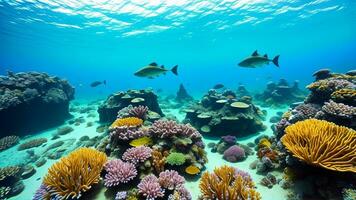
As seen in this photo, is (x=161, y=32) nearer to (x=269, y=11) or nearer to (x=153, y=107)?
(x=269, y=11)

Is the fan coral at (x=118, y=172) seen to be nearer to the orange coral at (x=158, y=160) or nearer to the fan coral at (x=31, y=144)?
the orange coral at (x=158, y=160)

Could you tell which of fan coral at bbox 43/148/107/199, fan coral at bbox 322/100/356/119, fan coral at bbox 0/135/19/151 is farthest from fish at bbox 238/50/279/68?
fan coral at bbox 0/135/19/151

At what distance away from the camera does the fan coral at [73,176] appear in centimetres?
414

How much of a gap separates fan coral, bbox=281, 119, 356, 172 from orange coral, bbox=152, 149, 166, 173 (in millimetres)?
2803

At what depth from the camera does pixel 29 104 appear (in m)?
14.0

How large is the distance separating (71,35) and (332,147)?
3989cm

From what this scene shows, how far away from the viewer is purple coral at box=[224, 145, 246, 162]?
7.55 metres

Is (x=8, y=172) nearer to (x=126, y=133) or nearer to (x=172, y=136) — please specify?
(x=126, y=133)

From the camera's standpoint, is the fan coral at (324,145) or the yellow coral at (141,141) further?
the yellow coral at (141,141)

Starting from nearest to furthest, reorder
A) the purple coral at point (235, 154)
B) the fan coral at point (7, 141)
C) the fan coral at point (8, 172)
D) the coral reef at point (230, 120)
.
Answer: the purple coral at point (235, 154), the fan coral at point (8, 172), the coral reef at point (230, 120), the fan coral at point (7, 141)

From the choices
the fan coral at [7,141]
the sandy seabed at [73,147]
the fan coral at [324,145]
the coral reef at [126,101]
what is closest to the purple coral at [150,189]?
the sandy seabed at [73,147]

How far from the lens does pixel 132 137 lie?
5.73m

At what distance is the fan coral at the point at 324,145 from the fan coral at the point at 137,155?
3.05 m

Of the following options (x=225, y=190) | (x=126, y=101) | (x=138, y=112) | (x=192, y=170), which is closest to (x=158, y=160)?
(x=192, y=170)
